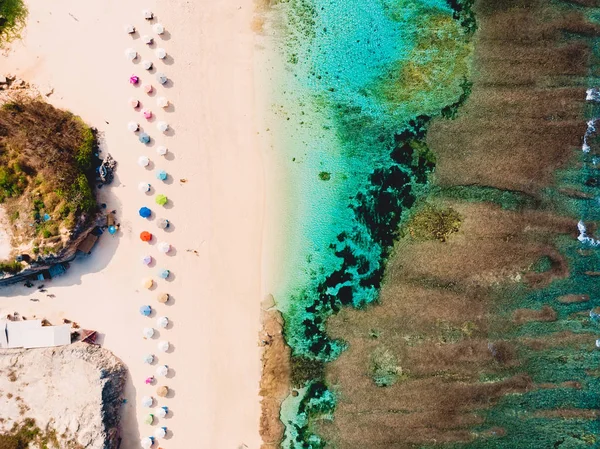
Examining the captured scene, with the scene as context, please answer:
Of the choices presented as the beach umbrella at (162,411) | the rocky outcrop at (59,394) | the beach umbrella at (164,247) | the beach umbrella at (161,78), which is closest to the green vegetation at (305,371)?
the beach umbrella at (162,411)

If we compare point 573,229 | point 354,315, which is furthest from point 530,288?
point 354,315

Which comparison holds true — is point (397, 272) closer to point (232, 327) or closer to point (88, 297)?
point (232, 327)

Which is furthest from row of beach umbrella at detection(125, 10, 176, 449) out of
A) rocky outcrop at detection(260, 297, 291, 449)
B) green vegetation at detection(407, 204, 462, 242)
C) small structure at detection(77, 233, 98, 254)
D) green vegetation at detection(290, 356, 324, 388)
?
green vegetation at detection(407, 204, 462, 242)

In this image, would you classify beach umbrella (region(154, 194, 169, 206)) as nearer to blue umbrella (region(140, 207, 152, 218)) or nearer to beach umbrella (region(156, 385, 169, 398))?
blue umbrella (region(140, 207, 152, 218))

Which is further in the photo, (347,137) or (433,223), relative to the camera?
(347,137)

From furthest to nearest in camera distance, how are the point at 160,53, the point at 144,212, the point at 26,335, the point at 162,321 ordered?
the point at 160,53 → the point at 162,321 → the point at 144,212 → the point at 26,335

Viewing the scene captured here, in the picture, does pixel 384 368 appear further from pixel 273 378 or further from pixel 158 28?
pixel 158 28

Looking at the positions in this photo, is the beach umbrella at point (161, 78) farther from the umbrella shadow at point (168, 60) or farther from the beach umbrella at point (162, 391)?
the beach umbrella at point (162, 391)

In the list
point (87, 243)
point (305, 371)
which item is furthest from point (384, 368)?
point (87, 243)
